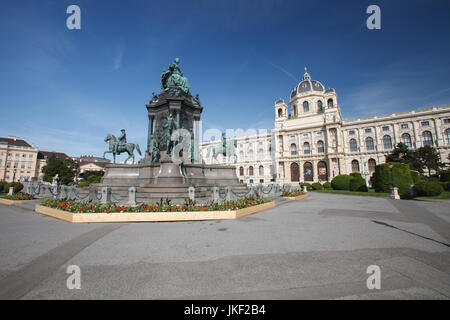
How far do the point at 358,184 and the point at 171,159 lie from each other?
2962cm

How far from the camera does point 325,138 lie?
5947cm

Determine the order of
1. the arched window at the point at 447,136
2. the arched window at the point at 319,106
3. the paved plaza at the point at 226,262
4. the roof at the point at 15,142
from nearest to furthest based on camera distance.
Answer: the paved plaza at the point at 226,262 → the arched window at the point at 447,136 → the arched window at the point at 319,106 → the roof at the point at 15,142

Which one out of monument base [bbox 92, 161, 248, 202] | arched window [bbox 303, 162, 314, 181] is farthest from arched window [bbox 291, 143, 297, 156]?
monument base [bbox 92, 161, 248, 202]

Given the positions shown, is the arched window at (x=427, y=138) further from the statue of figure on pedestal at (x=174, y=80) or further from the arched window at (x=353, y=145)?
the statue of figure on pedestal at (x=174, y=80)

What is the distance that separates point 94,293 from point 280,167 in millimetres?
66449

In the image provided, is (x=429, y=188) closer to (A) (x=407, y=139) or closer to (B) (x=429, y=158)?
(B) (x=429, y=158)

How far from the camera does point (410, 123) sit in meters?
51.8

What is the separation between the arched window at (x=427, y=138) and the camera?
4941cm

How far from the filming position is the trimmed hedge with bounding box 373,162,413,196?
21094 mm

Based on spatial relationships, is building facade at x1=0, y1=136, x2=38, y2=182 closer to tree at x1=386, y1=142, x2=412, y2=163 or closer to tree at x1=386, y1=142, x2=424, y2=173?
tree at x1=386, y1=142, x2=412, y2=163

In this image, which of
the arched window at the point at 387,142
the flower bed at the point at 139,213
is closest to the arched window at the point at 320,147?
the arched window at the point at 387,142

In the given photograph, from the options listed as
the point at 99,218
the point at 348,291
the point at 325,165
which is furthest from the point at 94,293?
the point at 325,165

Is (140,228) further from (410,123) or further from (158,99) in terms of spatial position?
(410,123)

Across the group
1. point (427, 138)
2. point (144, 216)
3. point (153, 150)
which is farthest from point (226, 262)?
point (427, 138)
